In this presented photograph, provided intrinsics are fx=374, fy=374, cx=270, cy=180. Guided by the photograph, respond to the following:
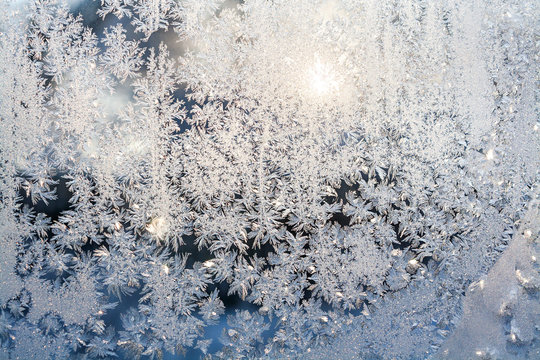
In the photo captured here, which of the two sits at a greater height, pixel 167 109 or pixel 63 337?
pixel 167 109

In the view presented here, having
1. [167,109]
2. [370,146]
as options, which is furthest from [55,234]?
[370,146]

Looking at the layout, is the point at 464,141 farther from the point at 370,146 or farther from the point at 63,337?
the point at 63,337

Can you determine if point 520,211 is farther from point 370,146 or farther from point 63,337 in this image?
point 63,337

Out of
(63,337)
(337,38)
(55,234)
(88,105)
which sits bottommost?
(63,337)

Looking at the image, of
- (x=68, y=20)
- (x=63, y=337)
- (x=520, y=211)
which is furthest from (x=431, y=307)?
(x=68, y=20)

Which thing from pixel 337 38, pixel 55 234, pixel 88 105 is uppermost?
pixel 337 38

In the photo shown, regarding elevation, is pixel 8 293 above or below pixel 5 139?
below
